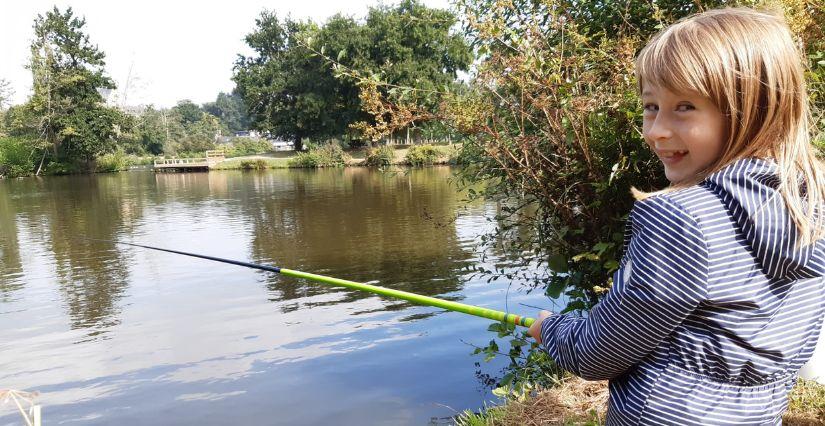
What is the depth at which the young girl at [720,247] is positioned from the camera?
3.70 ft

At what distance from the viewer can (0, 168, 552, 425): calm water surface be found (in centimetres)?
517

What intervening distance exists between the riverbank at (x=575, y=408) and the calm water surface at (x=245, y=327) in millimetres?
1207

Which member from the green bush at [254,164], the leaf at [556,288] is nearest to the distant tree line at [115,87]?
the green bush at [254,164]

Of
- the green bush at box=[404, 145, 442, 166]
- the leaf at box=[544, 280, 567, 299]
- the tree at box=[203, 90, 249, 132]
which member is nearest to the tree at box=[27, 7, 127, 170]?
the green bush at box=[404, 145, 442, 166]

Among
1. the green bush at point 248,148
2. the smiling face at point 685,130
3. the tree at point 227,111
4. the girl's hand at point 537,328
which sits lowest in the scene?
the girl's hand at point 537,328

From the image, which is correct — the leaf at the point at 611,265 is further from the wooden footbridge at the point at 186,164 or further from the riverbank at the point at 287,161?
the wooden footbridge at the point at 186,164

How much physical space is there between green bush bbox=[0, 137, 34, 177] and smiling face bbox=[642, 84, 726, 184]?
171ft

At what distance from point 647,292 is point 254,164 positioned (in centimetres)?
4883

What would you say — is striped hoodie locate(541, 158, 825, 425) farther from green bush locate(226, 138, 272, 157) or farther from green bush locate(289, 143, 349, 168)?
green bush locate(226, 138, 272, 157)

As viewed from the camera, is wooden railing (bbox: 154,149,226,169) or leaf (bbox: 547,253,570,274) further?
wooden railing (bbox: 154,149,226,169)

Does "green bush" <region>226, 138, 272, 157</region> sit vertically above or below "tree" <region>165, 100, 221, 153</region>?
below

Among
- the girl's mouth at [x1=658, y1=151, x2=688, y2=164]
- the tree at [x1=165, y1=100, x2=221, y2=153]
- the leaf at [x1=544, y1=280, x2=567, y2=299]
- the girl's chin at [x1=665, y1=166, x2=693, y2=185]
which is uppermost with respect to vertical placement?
the tree at [x1=165, y1=100, x2=221, y2=153]

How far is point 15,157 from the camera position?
46.5 metres

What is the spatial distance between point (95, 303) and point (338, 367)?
14.8ft
